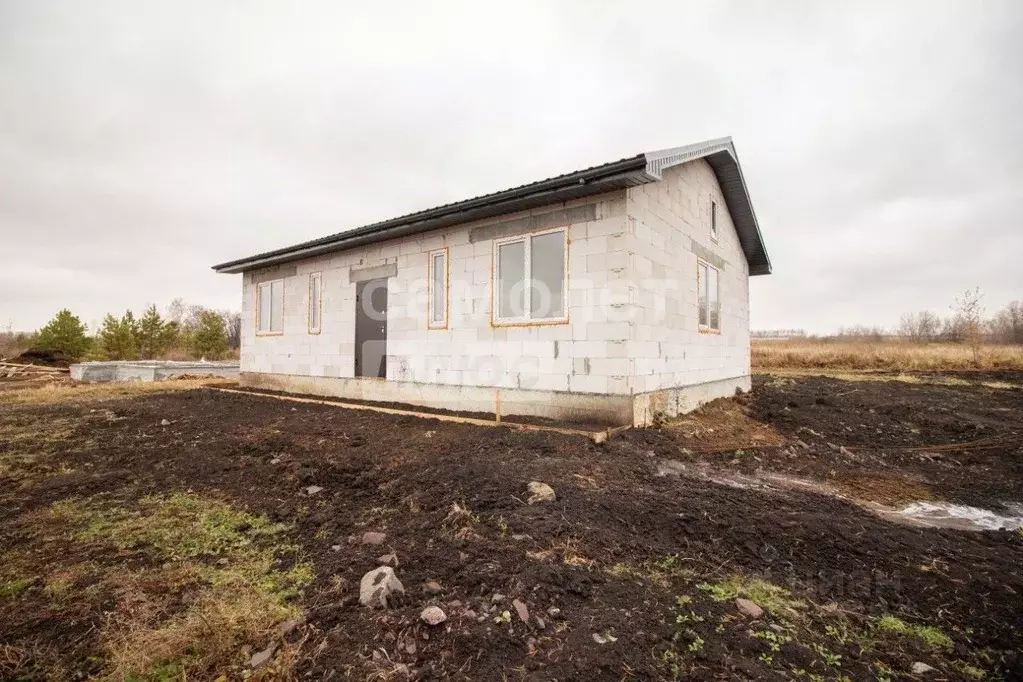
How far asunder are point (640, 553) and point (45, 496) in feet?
18.8

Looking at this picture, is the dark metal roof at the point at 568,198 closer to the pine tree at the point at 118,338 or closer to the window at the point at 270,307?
the window at the point at 270,307

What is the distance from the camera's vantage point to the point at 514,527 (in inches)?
142

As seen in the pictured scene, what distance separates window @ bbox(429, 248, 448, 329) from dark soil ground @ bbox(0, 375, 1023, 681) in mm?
3032

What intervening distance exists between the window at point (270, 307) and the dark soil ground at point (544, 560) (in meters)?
6.58

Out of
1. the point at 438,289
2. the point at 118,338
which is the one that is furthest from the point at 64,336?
the point at 438,289

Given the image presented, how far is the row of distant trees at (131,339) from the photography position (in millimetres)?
30094

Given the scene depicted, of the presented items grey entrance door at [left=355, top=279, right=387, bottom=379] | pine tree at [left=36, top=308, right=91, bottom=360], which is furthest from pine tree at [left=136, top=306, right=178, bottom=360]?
grey entrance door at [left=355, top=279, right=387, bottom=379]

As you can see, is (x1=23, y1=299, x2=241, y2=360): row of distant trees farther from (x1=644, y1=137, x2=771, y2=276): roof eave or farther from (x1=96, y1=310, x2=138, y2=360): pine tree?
(x1=644, y1=137, x2=771, y2=276): roof eave

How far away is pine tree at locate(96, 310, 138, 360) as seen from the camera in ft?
110

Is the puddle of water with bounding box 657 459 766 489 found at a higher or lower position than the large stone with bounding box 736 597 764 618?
higher

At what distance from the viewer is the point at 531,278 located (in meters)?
8.08

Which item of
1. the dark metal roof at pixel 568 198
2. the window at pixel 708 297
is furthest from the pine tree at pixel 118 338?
the window at pixel 708 297

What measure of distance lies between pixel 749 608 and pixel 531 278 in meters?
6.05

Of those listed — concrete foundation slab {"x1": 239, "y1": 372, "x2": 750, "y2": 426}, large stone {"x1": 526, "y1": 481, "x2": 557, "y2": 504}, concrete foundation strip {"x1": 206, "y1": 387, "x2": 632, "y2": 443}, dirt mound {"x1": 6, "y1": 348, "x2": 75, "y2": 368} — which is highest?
dirt mound {"x1": 6, "y1": 348, "x2": 75, "y2": 368}
